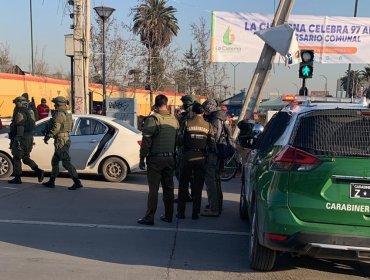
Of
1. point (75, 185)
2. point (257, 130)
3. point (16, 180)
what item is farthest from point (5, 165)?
point (257, 130)

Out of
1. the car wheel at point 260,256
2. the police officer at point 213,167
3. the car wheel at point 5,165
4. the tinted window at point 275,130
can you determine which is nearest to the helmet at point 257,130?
the tinted window at point 275,130

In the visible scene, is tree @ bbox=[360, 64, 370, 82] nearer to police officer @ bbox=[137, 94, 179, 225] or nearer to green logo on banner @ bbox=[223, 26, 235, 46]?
green logo on banner @ bbox=[223, 26, 235, 46]

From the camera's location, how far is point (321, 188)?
15.0 feet

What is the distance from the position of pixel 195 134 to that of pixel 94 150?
14.4ft

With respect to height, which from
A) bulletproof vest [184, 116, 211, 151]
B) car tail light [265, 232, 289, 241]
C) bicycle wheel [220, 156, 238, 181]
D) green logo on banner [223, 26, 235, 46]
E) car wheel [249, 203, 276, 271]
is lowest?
bicycle wheel [220, 156, 238, 181]

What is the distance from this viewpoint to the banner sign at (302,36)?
17453 mm

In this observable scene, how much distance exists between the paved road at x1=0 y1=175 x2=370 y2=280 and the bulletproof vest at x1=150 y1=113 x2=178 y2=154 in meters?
1.14

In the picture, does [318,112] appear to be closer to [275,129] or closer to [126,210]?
[275,129]

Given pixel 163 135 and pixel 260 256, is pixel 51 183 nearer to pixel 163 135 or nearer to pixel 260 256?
pixel 163 135

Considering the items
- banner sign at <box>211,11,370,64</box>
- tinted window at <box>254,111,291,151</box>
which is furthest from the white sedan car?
banner sign at <box>211,11,370,64</box>

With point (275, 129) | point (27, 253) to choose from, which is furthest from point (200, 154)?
point (27, 253)

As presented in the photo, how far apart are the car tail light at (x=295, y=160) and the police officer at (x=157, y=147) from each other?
9.29 feet

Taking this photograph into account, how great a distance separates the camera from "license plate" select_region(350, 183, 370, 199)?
453cm

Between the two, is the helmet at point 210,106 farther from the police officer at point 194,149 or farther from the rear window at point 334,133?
the rear window at point 334,133
